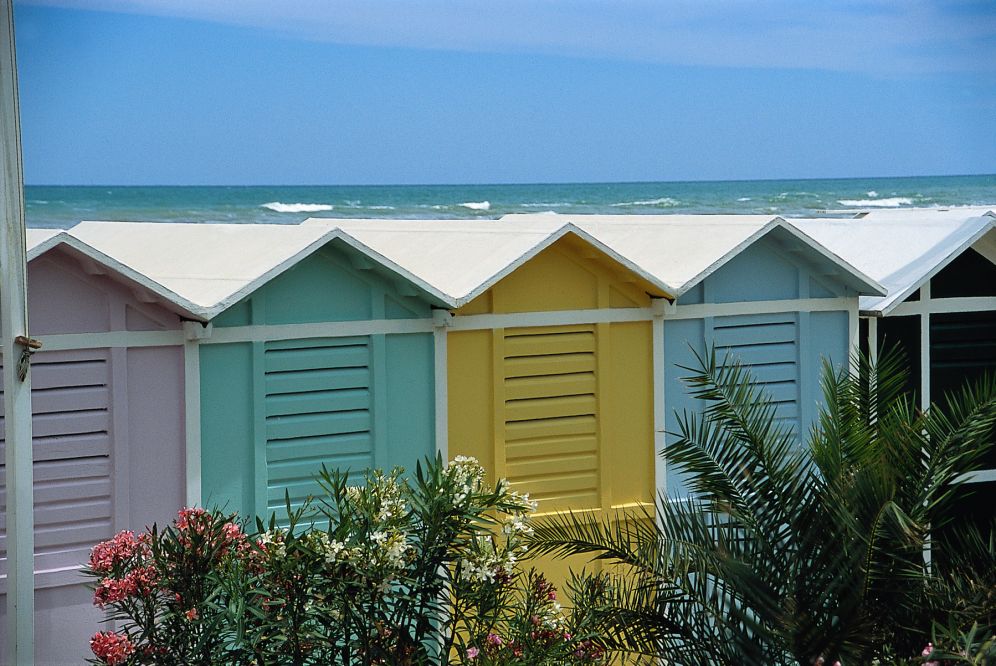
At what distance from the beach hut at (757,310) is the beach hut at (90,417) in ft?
10.9

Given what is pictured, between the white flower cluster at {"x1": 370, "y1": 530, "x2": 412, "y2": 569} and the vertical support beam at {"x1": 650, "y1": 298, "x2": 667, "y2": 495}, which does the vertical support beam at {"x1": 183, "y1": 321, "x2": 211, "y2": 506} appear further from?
the vertical support beam at {"x1": 650, "y1": 298, "x2": 667, "y2": 495}

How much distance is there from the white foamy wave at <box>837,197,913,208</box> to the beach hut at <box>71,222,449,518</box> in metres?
49.0

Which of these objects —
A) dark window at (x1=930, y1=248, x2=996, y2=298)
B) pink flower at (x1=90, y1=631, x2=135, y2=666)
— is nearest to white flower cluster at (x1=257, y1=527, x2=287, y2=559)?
pink flower at (x1=90, y1=631, x2=135, y2=666)

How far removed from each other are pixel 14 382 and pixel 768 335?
5976mm

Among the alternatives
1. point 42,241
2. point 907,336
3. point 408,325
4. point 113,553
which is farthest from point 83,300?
point 907,336

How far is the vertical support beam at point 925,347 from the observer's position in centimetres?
1070

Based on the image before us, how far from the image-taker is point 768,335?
9.94m

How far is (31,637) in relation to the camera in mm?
5918

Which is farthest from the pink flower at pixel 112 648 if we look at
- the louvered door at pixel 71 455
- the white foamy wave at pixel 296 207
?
the white foamy wave at pixel 296 207

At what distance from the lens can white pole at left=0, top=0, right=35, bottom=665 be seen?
18.5ft

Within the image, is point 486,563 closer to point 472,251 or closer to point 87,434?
point 87,434

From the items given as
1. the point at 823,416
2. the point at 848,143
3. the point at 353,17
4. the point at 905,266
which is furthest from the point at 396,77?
the point at 823,416

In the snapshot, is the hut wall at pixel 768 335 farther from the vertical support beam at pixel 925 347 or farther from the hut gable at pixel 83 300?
the hut gable at pixel 83 300

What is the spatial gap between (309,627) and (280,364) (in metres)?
2.28
